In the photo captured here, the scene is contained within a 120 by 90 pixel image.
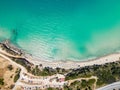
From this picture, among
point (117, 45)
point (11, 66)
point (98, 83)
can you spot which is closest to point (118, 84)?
point (98, 83)

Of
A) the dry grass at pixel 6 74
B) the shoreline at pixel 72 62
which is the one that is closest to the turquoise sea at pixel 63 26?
the shoreline at pixel 72 62

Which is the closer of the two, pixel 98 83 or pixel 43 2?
pixel 98 83

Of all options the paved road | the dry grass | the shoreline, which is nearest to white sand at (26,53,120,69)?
the shoreline

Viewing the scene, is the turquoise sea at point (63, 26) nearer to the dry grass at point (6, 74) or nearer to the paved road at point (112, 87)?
the dry grass at point (6, 74)

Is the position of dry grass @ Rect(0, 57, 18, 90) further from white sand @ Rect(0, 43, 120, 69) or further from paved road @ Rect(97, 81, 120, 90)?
paved road @ Rect(97, 81, 120, 90)

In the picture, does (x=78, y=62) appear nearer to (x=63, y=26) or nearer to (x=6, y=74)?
(x=63, y=26)

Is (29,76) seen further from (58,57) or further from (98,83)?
(98,83)

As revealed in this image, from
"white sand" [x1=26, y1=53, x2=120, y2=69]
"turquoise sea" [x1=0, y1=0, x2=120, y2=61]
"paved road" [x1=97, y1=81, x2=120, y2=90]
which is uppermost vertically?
"turquoise sea" [x1=0, y1=0, x2=120, y2=61]

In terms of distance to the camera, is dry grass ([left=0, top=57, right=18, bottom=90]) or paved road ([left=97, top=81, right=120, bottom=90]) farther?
dry grass ([left=0, top=57, right=18, bottom=90])
